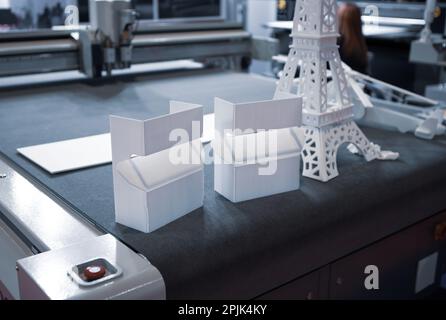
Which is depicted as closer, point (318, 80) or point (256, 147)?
point (256, 147)

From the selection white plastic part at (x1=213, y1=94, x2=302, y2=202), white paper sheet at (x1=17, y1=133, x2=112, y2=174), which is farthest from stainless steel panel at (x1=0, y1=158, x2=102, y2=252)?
white plastic part at (x1=213, y1=94, x2=302, y2=202)

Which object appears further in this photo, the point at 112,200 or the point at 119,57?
the point at 119,57

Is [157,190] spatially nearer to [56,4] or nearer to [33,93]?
[33,93]

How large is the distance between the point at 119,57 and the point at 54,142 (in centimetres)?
101

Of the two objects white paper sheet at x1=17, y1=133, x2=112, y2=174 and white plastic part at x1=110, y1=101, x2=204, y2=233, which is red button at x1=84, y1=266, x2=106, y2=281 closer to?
white plastic part at x1=110, y1=101, x2=204, y2=233

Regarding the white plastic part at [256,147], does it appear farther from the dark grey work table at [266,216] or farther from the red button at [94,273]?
the red button at [94,273]

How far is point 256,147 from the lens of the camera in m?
1.10

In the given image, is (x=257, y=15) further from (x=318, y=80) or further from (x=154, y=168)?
(x=154, y=168)

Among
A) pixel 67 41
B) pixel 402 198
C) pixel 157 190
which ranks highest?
pixel 67 41

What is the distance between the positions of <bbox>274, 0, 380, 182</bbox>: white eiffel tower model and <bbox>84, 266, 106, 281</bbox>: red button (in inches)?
23.8

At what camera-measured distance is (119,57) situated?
2465 millimetres

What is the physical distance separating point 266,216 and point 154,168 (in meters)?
0.25

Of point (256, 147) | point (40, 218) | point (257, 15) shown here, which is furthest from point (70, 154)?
point (257, 15)
